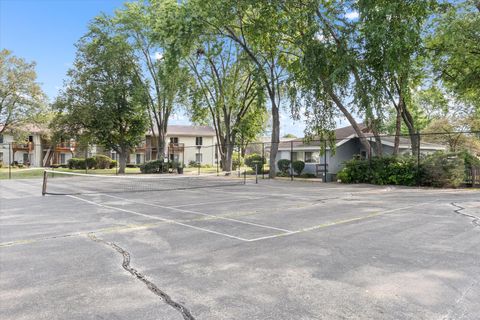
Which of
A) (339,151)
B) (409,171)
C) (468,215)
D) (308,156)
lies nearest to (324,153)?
(339,151)

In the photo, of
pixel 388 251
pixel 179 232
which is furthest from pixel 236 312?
pixel 179 232

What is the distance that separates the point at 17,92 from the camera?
40812 mm

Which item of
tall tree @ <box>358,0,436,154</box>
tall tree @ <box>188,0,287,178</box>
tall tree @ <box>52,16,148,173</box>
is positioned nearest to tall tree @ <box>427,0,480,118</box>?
tall tree @ <box>358,0,436,154</box>

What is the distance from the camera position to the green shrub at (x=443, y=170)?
54.7 ft

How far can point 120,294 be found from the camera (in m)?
3.66

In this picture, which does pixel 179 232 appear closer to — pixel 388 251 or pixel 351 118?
pixel 388 251

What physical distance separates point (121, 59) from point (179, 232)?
2915cm

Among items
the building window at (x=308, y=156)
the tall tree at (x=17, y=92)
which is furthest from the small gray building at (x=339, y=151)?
the tall tree at (x=17, y=92)

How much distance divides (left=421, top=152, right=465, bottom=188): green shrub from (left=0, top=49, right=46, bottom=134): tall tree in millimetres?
42544

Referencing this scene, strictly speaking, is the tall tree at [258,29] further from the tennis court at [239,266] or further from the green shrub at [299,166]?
the tennis court at [239,266]

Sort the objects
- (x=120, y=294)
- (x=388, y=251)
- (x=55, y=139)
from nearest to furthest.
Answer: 1. (x=120, y=294)
2. (x=388, y=251)
3. (x=55, y=139)

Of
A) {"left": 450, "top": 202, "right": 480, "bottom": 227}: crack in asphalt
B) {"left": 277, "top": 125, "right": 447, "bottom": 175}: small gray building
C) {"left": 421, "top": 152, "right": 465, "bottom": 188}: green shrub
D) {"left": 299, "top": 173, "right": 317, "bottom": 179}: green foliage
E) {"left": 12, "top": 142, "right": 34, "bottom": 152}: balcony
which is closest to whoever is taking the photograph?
{"left": 450, "top": 202, "right": 480, "bottom": 227}: crack in asphalt

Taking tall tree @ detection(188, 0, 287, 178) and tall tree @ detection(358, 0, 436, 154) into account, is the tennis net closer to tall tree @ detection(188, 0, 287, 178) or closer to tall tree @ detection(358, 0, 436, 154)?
tall tree @ detection(188, 0, 287, 178)

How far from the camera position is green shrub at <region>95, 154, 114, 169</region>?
141 ft
